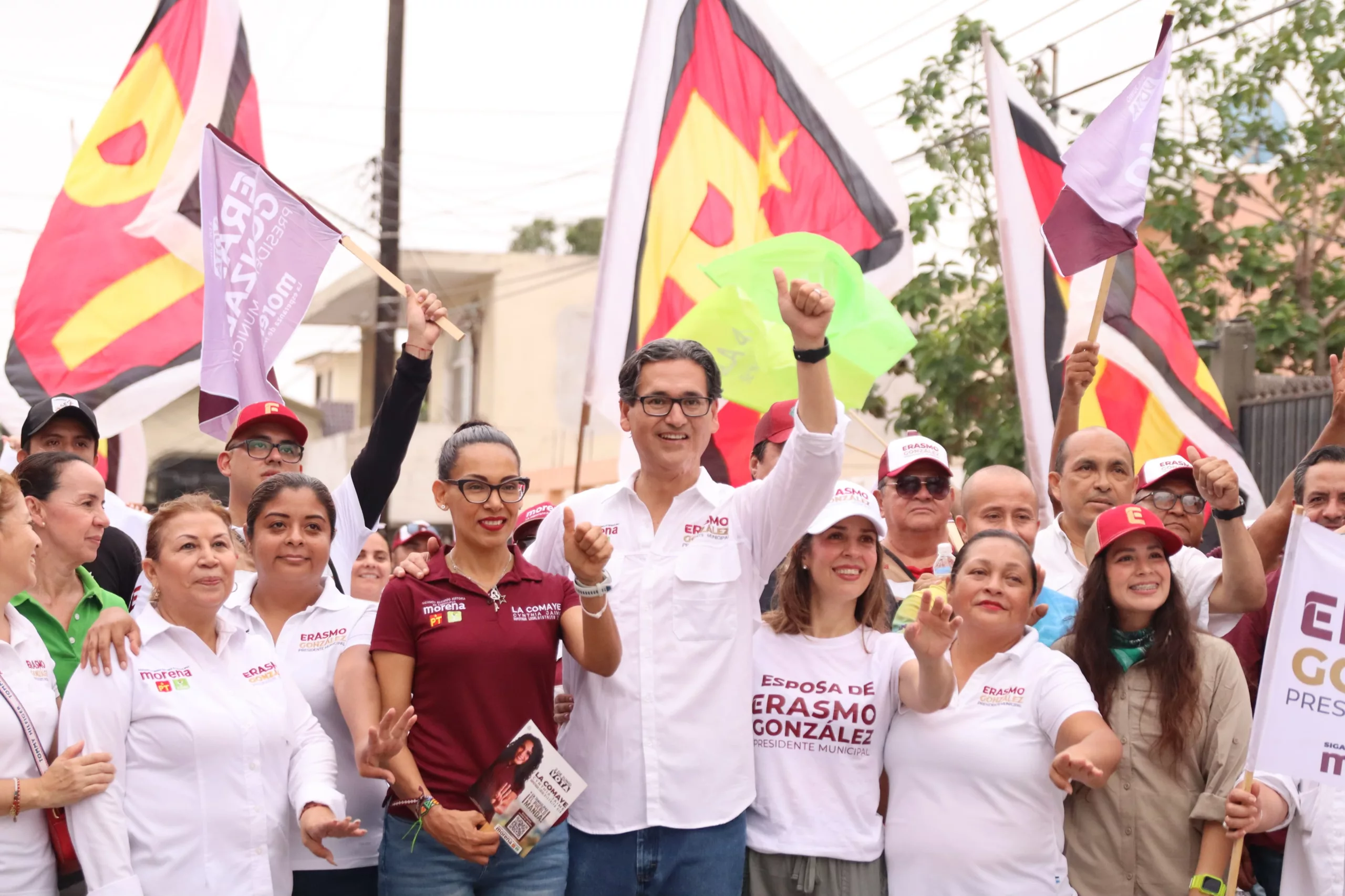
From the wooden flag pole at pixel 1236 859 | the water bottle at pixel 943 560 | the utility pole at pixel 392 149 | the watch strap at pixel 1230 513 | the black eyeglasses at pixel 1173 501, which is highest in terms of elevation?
the utility pole at pixel 392 149

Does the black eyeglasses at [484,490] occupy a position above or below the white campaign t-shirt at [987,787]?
above

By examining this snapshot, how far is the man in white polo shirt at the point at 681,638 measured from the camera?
4.12 m

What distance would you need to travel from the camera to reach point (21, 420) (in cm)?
708

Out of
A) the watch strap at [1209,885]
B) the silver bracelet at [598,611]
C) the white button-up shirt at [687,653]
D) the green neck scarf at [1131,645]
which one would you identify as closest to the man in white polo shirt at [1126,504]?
the green neck scarf at [1131,645]

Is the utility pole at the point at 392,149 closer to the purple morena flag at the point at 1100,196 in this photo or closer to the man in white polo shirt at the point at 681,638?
the purple morena flag at the point at 1100,196

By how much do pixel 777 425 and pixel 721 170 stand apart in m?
3.23

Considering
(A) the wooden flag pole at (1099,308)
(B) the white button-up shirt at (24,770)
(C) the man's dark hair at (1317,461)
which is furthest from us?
(A) the wooden flag pole at (1099,308)

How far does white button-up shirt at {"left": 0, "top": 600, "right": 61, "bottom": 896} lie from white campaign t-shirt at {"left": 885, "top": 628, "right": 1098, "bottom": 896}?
2.33 m

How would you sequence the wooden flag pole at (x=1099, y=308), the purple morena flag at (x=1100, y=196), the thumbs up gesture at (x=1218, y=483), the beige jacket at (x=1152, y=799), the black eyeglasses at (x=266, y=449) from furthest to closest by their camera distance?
the purple morena flag at (x=1100, y=196) → the wooden flag pole at (x=1099, y=308) → the black eyeglasses at (x=266, y=449) → the thumbs up gesture at (x=1218, y=483) → the beige jacket at (x=1152, y=799)

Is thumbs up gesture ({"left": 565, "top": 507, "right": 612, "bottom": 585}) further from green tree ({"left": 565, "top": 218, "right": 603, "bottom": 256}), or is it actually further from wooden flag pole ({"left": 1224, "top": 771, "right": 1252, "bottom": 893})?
green tree ({"left": 565, "top": 218, "right": 603, "bottom": 256})

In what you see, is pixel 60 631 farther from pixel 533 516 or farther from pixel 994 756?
pixel 994 756

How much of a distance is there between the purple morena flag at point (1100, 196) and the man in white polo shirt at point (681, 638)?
9.43ft

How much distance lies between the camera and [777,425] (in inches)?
215

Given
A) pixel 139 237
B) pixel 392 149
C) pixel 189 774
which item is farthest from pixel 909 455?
pixel 392 149
